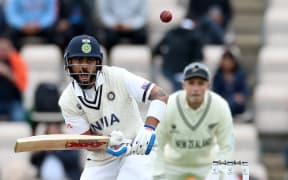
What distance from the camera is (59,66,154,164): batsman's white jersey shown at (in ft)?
27.2

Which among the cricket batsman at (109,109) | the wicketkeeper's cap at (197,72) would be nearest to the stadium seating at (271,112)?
the wicketkeeper's cap at (197,72)

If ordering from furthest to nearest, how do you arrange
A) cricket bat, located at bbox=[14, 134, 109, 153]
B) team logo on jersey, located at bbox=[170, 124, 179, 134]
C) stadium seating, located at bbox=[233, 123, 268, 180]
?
1. stadium seating, located at bbox=[233, 123, 268, 180]
2. team logo on jersey, located at bbox=[170, 124, 179, 134]
3. cricket bat, located at bbox=[14, 134, 109, 153]

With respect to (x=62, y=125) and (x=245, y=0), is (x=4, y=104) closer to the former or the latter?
(x=62, y=125)

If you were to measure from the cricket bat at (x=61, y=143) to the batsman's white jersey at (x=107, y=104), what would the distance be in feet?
1.11

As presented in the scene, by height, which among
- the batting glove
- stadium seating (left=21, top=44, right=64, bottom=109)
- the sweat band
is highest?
stadium seating (left=21, top=44, right=64, bottom=109)

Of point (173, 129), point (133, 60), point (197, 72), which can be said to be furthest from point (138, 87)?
→ point (133, 60)

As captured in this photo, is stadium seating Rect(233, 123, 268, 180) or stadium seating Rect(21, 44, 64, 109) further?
stadium seating Rect(21, 44, 64, 109)

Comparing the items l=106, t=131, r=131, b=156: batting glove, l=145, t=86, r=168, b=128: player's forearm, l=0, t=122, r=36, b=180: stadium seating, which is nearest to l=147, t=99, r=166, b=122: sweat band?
l=145, t=86, r=168, b=128: player's forearm

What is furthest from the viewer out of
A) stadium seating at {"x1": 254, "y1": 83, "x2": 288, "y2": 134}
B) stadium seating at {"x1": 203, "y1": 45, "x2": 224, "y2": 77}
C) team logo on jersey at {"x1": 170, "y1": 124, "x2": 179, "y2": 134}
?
stadium seating at {"x1": 203, "y1": 45, "x2": 224, "y2": 77}

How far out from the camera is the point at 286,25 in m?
13.4

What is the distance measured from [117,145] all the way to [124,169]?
390 millimetres

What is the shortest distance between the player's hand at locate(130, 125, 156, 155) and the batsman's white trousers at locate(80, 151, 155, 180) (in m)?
0.32

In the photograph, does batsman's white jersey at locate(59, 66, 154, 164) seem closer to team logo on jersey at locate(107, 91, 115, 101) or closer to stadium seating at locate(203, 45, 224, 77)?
team logo on jersey at locate(107, 91, 115, 101)

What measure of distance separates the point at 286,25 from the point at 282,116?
1.08 meters
